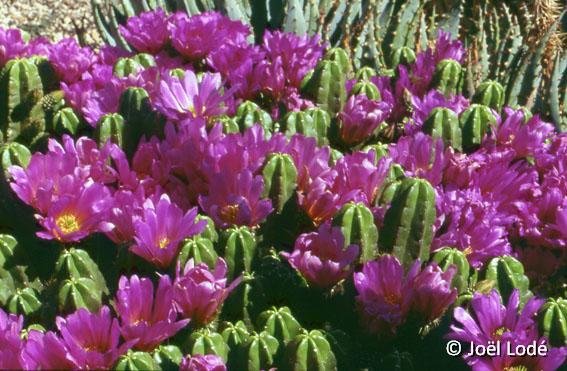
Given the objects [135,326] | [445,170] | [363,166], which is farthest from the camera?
[445,170]

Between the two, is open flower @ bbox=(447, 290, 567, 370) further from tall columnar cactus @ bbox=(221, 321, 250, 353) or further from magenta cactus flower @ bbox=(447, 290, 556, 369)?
tall columnar cactus @ bbox=(221, 321, 250, 353)

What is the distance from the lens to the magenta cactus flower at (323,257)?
227 centimetres

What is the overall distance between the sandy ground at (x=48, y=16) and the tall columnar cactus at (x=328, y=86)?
3.68m

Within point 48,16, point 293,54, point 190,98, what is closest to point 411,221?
point 190,98

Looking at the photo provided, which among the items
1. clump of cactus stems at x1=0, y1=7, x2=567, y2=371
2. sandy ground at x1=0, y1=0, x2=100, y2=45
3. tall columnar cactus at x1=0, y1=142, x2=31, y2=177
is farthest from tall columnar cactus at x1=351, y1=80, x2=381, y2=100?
sandy ground at x1=0, y1=0, x2=100, y2=45

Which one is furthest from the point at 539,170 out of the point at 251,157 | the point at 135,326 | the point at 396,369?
the point at 135,326

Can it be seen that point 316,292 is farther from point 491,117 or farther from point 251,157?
point 491,117

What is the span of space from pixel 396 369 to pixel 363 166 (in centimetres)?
60

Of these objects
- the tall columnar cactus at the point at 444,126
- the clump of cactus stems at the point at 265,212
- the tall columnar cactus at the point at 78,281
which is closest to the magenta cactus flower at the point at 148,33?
the clump of cactus stems at the point at 265,212

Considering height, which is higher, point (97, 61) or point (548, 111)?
point (97, 61)

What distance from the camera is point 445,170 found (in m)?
2.82

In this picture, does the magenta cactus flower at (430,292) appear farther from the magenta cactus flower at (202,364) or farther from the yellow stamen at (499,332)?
the magenta cactus flower at (202,364)

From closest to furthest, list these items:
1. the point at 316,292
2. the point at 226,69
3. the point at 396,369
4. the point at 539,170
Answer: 1. the point at 396,369
2. the point at 316,292
3. the point at 539,170
4. the point at 226,69

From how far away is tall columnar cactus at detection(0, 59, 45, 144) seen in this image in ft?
10.4
